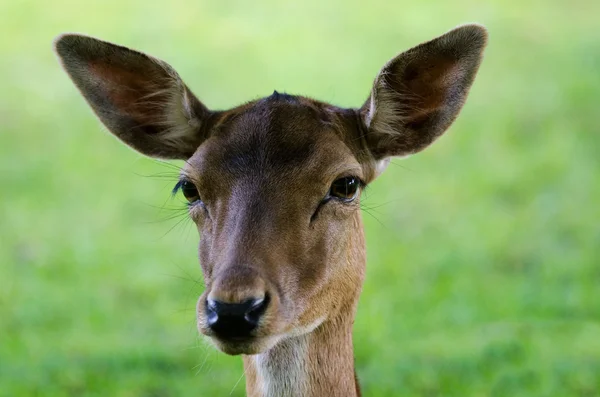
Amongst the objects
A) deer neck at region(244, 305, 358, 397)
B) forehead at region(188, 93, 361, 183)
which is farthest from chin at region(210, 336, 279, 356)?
forehead at region(188, 93, 361, 183)

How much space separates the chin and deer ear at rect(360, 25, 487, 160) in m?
1.41

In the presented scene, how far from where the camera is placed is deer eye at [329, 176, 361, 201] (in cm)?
495

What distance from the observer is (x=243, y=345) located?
436 cm

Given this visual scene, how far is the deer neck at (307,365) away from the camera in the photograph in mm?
4938

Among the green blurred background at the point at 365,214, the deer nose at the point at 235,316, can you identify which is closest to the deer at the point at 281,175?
the deer nose at the point at 235,316

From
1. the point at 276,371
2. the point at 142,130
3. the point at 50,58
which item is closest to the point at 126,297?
the point at 142,130

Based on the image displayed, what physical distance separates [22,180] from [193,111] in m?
8.43

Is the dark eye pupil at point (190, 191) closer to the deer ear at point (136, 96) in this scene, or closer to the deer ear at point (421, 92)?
the deer ear at point (136, 96)

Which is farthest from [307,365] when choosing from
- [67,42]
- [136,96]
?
[67,42]

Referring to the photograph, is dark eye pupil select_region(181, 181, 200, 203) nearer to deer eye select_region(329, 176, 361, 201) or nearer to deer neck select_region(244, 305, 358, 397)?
deer eye select_region(329, 176, 361, 201)

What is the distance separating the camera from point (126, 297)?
10602 millimetres

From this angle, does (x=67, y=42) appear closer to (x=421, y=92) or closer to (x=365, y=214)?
(x=421, y=92)

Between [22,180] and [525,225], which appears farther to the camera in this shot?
[22,180]

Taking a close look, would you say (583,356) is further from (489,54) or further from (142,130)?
(489,54)
